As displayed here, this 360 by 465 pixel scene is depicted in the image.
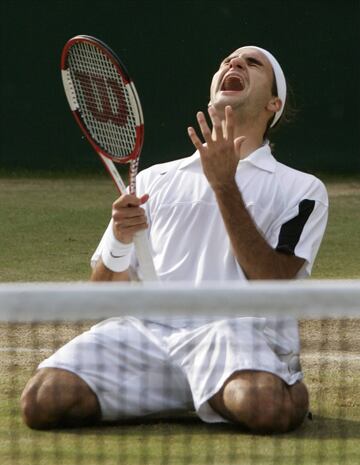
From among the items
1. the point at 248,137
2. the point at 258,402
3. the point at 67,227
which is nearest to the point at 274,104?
the point at 248,137

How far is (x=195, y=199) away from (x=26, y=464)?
1.11 m

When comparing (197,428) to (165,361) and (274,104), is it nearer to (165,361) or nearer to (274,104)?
(165,361)

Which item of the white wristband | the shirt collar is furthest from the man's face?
the white wristband

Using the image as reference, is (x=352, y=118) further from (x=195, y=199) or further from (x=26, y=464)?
(x=26, y=464)

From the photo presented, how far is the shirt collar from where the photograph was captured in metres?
4.48

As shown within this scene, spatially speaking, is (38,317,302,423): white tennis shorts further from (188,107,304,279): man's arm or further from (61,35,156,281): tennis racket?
(61,35,156,281): tennis racket

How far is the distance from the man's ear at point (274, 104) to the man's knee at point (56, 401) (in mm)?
1112

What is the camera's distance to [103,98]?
4.80 metres

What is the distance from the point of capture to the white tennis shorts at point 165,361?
4.10 metres

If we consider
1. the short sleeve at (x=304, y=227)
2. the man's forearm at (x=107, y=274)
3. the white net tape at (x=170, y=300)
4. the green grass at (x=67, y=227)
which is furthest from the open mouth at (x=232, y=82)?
the green grass at (x=67, y=227)

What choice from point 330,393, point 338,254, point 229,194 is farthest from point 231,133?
point 338,254

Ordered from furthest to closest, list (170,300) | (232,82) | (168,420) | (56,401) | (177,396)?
(232,82) < (168,420) < (177,396) < (56,401) < (170,300)

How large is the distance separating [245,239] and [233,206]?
0.11m

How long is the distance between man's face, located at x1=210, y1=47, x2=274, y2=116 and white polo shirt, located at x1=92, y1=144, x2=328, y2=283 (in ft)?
0.59
